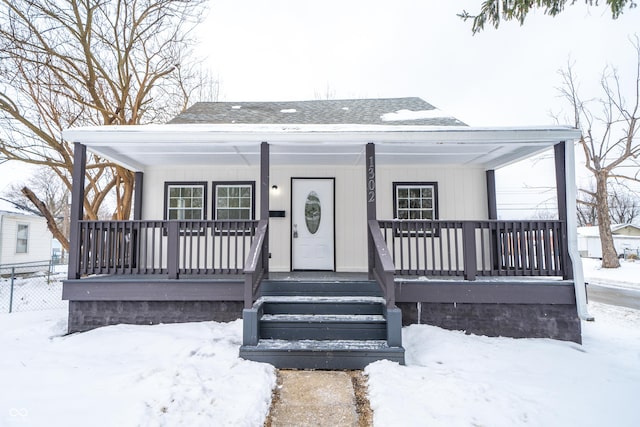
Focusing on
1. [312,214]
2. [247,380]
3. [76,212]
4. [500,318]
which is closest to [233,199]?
[312,214]

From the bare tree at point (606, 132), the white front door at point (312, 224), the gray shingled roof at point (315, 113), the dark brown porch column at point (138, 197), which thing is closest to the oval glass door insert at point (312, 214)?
the white front door at point (312, 224)

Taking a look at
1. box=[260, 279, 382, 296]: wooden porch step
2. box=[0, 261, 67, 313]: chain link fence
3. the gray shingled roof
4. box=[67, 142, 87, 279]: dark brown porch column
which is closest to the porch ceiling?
box=[67, 142, 87, 279]: dark brown porch column

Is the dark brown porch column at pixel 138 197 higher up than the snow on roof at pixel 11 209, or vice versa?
the snow on roof at pixel 11 209

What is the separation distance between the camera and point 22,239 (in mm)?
14484

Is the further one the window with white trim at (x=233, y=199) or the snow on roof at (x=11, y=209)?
the snow on roof at (x=11, y=209)

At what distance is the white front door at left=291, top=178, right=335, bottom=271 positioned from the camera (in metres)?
6.60

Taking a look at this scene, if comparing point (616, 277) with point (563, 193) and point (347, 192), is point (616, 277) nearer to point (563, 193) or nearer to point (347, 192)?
point (563, 193)

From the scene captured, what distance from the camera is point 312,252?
663 centimetres

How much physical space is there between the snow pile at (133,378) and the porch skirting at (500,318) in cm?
236

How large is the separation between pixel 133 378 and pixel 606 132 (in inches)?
808

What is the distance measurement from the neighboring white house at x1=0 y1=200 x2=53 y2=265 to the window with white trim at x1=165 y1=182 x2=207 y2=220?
11.4 meters

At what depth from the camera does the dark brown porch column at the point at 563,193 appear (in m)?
4.69

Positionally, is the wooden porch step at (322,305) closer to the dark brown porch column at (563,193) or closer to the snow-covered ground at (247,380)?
the snow-covered ground at (247,380)

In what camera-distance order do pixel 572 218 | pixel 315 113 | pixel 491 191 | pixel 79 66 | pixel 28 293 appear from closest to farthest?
pixel 572 218 → pixel 491 191 → pixel 315 113 → pixel 28 293 → pixel 79 66
